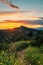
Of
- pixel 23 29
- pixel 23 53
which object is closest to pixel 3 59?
pixel 23 53

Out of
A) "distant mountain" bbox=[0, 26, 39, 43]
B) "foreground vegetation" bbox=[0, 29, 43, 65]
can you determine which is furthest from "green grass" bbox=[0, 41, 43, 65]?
"distant mountain" bbox=[0, 26, 39, 43]

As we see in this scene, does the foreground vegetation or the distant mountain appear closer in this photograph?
the foreground vegetation

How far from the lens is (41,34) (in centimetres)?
534

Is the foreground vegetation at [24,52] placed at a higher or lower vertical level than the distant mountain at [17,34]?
lower

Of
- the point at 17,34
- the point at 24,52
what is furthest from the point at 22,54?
the point at 17,34

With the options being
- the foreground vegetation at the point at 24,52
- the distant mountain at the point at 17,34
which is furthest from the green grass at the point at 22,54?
the distant mountain at the point at 17,34

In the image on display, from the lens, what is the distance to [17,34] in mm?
5320

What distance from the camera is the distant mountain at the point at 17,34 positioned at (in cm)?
525

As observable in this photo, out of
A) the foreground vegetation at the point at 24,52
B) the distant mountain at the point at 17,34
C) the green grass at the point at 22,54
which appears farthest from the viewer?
the distant mountain at the point at 17,34

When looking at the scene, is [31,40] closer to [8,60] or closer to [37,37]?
[37,37]

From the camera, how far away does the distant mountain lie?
525 cm

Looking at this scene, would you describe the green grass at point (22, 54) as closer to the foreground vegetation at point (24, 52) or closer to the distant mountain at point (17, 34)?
the foreground vegetation at point (24, 52)

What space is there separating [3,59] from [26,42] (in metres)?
0.90

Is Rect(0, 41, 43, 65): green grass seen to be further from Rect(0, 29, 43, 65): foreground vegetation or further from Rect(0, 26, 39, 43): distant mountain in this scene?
Rect(0, 26, 39, 43): distant mountain
